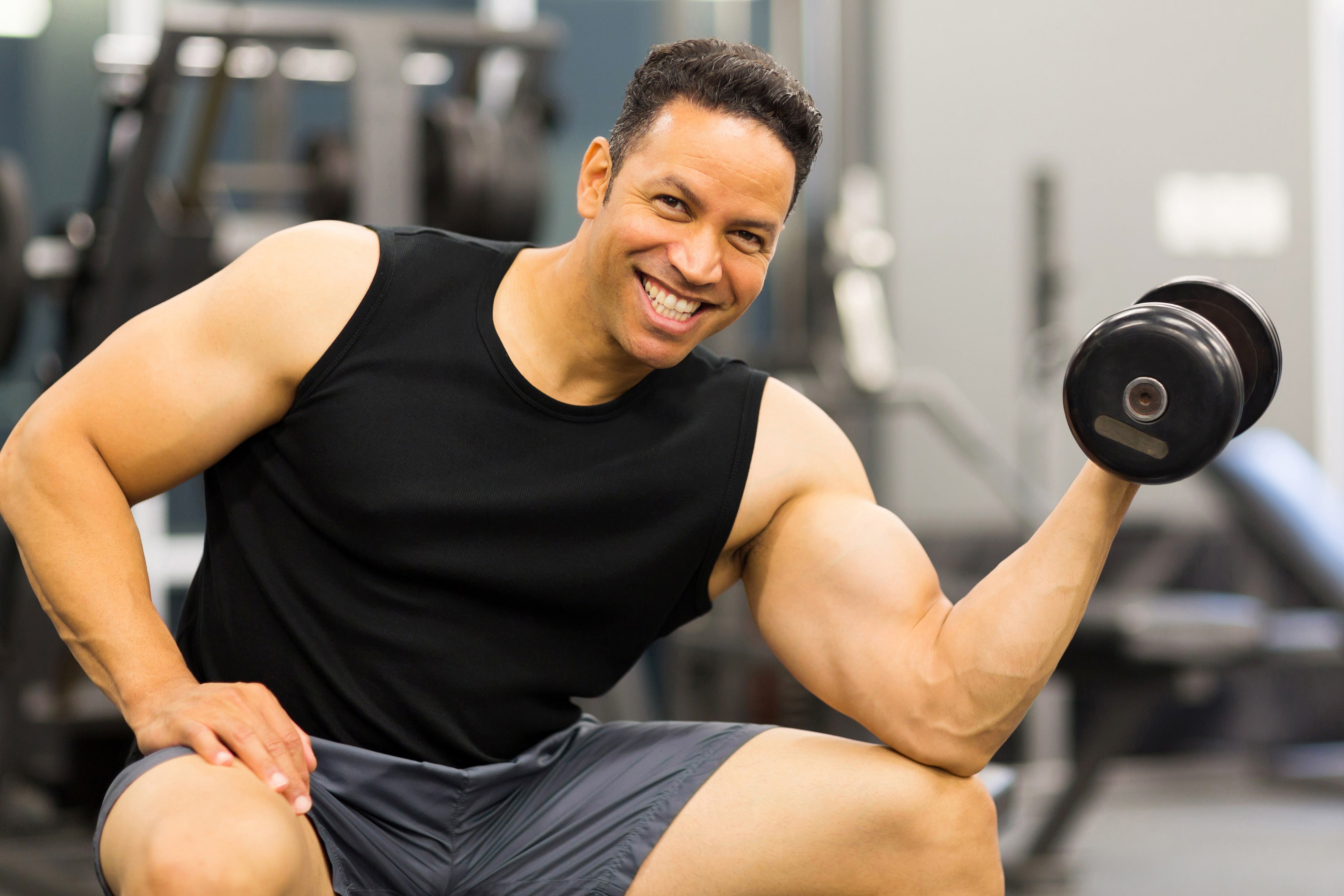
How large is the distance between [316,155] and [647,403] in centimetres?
273

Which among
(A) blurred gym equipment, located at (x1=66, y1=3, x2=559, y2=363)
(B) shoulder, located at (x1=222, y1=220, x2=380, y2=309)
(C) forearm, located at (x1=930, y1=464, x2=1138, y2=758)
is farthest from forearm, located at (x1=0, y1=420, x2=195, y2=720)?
(A) blurred gym equipment, located at (x1=66, y1=3, x2=559, y2=363)

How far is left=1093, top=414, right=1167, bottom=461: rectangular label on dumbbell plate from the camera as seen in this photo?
1076 mm

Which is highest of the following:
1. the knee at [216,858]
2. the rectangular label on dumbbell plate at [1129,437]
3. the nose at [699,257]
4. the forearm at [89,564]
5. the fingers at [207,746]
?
the nose at [699,257]

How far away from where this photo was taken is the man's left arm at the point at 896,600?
1.18 m

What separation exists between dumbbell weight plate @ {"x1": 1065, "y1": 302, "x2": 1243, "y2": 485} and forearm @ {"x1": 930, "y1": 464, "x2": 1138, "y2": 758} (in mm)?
62

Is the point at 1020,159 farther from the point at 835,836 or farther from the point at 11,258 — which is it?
the point at 835,836

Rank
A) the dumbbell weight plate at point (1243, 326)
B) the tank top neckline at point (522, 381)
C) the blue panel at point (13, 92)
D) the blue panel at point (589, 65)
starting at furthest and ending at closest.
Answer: the blue panel at point (589, 65) < the blue panel at point (13, 92) < the tank top neckline at point (522, 381) < the dumbbell weight plate at point (1243, 326)

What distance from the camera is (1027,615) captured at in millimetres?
1189

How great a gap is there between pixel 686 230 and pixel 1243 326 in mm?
506

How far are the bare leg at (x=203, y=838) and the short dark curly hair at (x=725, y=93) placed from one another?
65cm

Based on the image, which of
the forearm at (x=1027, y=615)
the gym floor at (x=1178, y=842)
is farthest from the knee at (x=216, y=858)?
the gym floor at (x=1178, y=842)

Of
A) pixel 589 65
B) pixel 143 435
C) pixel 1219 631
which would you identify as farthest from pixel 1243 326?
pixel 589 65

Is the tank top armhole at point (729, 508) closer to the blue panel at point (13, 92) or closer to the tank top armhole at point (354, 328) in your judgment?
the tank top armhole at point (354, 328)

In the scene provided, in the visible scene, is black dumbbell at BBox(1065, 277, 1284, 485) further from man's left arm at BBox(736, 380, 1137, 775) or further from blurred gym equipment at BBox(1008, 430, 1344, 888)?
blurred gym equipment at BBox(1008, 430, 1344, 888)
